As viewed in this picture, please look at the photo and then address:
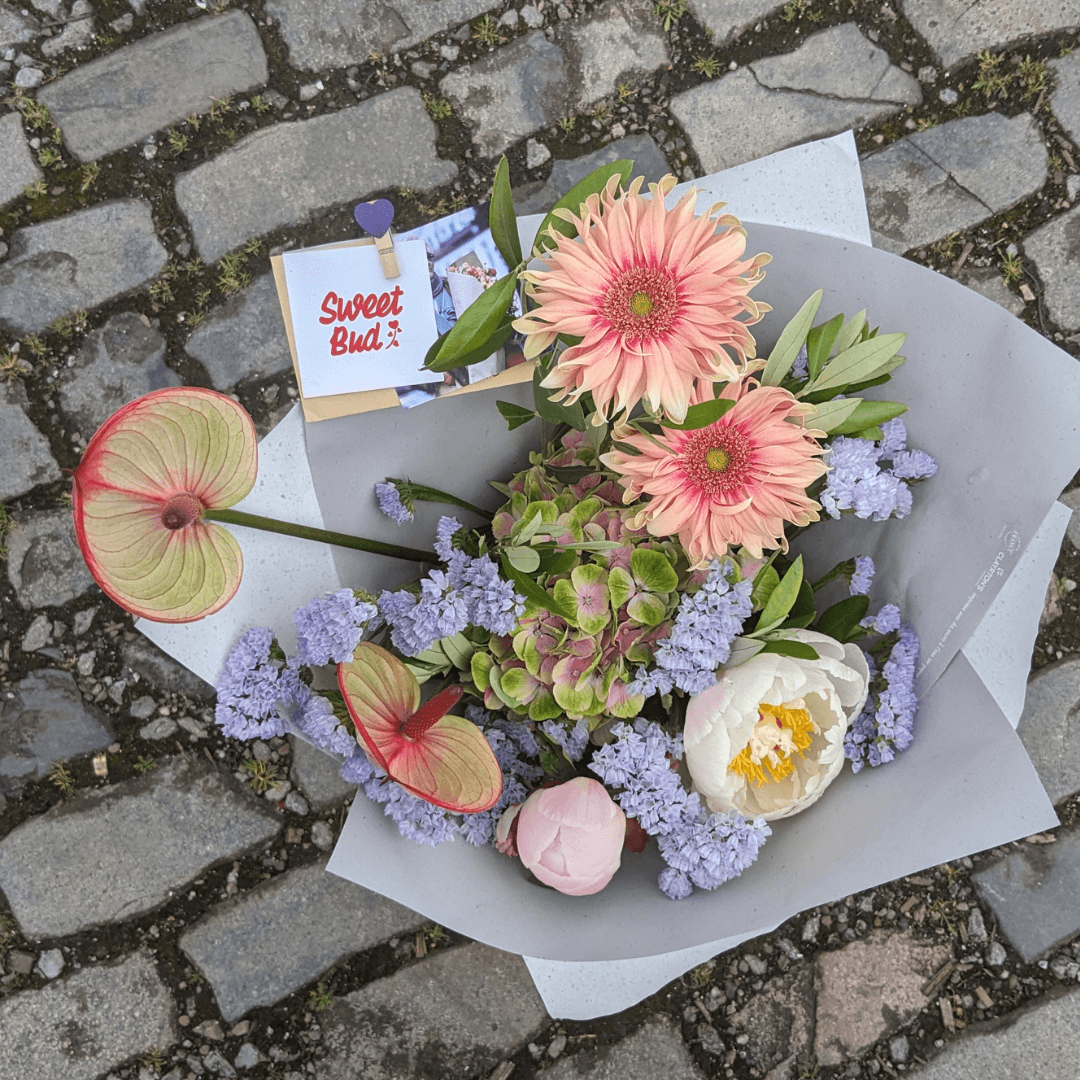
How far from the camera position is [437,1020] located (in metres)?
1.24

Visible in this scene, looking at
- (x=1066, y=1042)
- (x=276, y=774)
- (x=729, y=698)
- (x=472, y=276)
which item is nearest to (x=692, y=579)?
(x=729, y=698)

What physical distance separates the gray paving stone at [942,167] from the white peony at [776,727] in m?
0.80

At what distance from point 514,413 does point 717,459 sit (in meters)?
0.20

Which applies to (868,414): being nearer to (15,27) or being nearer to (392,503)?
(392,503)

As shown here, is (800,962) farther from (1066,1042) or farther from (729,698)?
(729,698)

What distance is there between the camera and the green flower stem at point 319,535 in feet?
2.16

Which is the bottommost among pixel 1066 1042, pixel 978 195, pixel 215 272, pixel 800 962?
pixel 1066 1042

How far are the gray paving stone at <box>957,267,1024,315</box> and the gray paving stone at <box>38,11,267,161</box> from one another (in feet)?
3.54

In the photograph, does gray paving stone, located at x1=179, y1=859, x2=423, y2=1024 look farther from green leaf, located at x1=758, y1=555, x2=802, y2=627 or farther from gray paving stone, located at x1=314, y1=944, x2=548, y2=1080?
green leaf, located at x1=758, y1=555, x2=802, y2=627

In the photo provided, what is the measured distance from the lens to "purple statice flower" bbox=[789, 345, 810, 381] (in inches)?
31.1

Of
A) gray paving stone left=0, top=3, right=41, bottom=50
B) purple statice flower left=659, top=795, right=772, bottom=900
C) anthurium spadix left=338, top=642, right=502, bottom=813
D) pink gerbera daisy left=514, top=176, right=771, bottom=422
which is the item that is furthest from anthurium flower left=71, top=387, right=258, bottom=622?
gray paving stone left=0, top=3, right=41, bottom=50

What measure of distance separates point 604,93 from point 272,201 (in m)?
0.50

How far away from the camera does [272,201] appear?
1.25 meters

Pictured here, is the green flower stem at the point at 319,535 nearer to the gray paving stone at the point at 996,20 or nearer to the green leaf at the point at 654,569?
the green leaf at the point at 654,569
